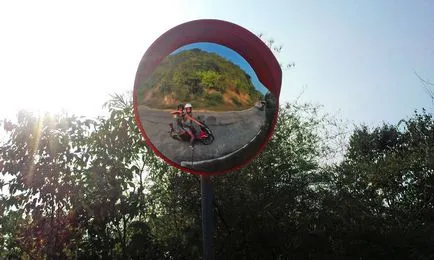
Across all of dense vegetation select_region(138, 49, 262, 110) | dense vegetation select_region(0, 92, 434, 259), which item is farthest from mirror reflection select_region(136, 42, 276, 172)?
dense vegetation select_region(0, 92, 434, 259)

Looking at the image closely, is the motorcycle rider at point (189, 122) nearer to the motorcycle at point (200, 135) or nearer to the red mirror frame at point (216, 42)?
the motorcycle at point (200, 135)

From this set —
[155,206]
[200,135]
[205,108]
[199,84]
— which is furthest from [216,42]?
[155,206]

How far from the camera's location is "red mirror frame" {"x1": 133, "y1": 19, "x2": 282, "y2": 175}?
236 cm

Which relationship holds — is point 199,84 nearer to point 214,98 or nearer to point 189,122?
point 214,98

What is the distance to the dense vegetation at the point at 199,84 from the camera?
244cm

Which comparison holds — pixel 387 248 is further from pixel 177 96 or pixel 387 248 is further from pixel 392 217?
pixel 177 96

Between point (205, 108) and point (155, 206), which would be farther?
point (155, 206)

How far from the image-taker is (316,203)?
16.1 feet

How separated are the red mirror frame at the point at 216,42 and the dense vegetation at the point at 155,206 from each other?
1.61 meters

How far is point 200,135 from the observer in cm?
242

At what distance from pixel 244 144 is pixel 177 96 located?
1.52 ft

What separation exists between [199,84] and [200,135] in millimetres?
300

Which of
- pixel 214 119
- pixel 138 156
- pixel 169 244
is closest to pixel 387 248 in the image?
pixel 169 244

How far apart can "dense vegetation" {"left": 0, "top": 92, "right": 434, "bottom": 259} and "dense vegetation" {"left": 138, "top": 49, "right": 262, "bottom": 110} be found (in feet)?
5.13
